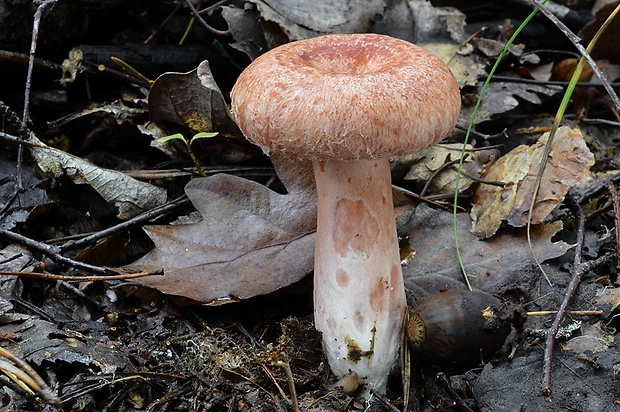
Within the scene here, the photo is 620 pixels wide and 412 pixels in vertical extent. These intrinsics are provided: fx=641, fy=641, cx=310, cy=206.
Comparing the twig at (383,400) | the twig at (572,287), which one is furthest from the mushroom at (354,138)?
the twig at (572,287)

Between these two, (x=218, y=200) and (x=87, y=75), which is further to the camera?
(x=87, y=75)

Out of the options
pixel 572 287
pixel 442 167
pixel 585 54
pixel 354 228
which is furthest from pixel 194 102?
pixel 572 287

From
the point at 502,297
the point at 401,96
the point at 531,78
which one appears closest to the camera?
the point at 401,96

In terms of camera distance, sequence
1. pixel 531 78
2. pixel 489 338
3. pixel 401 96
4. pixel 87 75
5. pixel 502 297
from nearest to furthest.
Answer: pixel 401 96 < pixel 489 338 < pixel 502 297 < pixel 87 75 < pixel 531 78

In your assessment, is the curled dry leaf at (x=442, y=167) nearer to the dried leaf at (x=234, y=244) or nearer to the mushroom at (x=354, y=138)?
the dried leaf at (x=234, y=244)

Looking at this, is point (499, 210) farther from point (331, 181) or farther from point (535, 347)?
point (331, 181)

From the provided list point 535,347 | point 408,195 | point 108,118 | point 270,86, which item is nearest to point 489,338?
point 535,347

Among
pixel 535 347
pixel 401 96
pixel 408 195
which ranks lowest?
pixel 535 347

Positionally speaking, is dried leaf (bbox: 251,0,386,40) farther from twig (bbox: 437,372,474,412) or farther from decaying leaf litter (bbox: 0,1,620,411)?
twig (bbox: 437,372,474,412)
